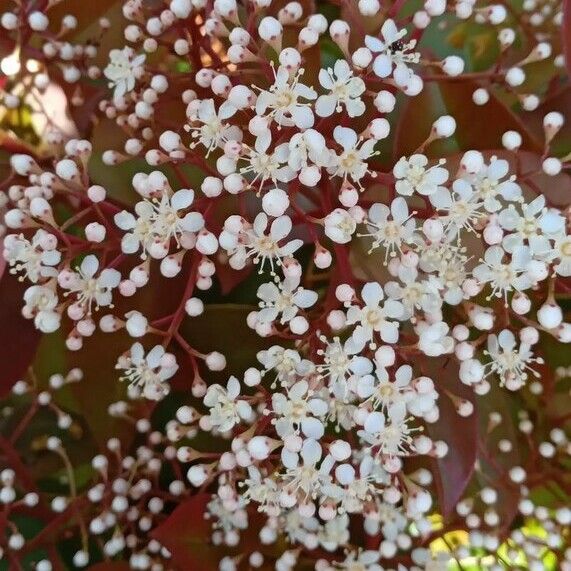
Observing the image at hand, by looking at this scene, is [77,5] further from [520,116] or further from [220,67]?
[520,116]

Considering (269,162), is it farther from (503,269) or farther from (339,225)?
(503,269)

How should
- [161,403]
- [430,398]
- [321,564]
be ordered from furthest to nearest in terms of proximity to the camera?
[161,403], [321,564], [430,398]

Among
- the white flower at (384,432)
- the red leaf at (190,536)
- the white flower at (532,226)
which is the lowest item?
the red leaf at (190,536)

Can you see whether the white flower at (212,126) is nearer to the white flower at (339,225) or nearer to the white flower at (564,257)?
the white flower at (339,225)

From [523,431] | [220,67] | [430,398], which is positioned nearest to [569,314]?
[523,431]

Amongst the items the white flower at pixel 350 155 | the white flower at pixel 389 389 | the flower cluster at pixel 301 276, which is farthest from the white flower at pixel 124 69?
the white flower at pixel 389 389

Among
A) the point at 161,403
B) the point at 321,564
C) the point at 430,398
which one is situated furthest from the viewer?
the point at 161,403
